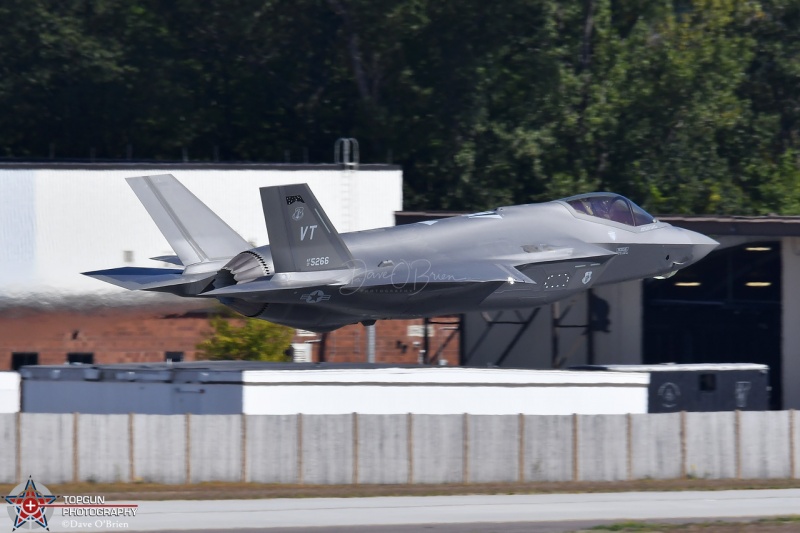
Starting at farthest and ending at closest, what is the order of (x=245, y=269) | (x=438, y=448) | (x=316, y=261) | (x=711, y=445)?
(x=711, y=445)
(x=245, y=269)
(x=316, y=261)
(x=438, y=448)

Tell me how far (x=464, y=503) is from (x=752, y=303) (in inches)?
726

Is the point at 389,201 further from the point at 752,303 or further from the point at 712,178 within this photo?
the point at 712,178

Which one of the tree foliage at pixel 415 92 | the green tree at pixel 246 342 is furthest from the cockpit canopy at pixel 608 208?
the tree foliage at pixel 415 92

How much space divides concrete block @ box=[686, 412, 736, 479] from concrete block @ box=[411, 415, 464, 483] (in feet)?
17.8

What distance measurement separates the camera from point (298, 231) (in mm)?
26312

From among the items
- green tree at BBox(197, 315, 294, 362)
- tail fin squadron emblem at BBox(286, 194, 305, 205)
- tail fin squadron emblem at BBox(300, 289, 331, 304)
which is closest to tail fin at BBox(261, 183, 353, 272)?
tail fin squadron emblem at BBox(286, 194, 305, 205)

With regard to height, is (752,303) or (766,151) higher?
(766,151)

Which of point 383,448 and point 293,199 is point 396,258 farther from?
point 383,448

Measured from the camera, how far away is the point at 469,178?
172 ft

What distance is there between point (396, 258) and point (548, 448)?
218 inches

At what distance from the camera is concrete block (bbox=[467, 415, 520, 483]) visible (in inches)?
1051

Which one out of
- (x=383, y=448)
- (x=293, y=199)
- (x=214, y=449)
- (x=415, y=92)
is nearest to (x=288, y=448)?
(x=214, y=449)

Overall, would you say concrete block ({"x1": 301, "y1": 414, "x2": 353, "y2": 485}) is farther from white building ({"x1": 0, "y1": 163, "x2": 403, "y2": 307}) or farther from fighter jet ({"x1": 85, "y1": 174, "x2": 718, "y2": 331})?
white building ({"x1": 0, "y1": 163, "x2": 403, "y2": 307})

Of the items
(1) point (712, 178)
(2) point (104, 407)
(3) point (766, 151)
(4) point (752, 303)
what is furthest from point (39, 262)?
(3) point (766, 151)
